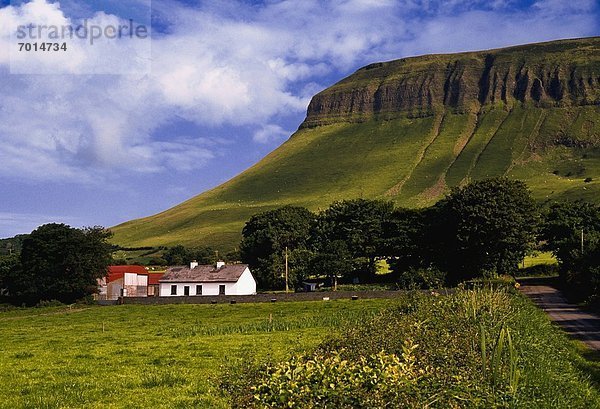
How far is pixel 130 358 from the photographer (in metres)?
27.2

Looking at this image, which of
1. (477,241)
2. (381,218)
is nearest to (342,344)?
(477,241)

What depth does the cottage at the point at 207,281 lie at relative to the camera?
96.3 metres

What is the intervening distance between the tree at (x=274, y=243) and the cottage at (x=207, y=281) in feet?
19.3

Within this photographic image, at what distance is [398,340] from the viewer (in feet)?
55.8

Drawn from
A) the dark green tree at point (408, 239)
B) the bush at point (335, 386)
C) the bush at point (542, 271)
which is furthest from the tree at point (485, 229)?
the bush at point (335, 386)

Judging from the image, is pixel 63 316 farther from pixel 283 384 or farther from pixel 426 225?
pixel 283 384

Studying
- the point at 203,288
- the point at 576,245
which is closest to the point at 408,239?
the point at 576,245

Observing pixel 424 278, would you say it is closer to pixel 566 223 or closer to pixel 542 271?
pixel 542 271

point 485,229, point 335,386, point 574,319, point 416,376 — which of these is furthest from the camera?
point 485,229

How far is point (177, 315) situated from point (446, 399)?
53504 mm

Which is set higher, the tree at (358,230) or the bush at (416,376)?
the tree at (358,230)

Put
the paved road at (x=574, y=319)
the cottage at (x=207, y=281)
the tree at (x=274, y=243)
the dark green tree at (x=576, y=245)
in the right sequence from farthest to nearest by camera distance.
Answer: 1. the tree at (x=274, y=243)
2. the cottage at (x=207, y=281)
3. the dark green tree at (x=576, y=245)
4. the paved road at (x=574, y=319)

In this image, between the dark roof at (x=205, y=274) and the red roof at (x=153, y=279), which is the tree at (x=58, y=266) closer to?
the dark roof at (x=205, y=274)

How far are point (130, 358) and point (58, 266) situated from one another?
64.3 meters
